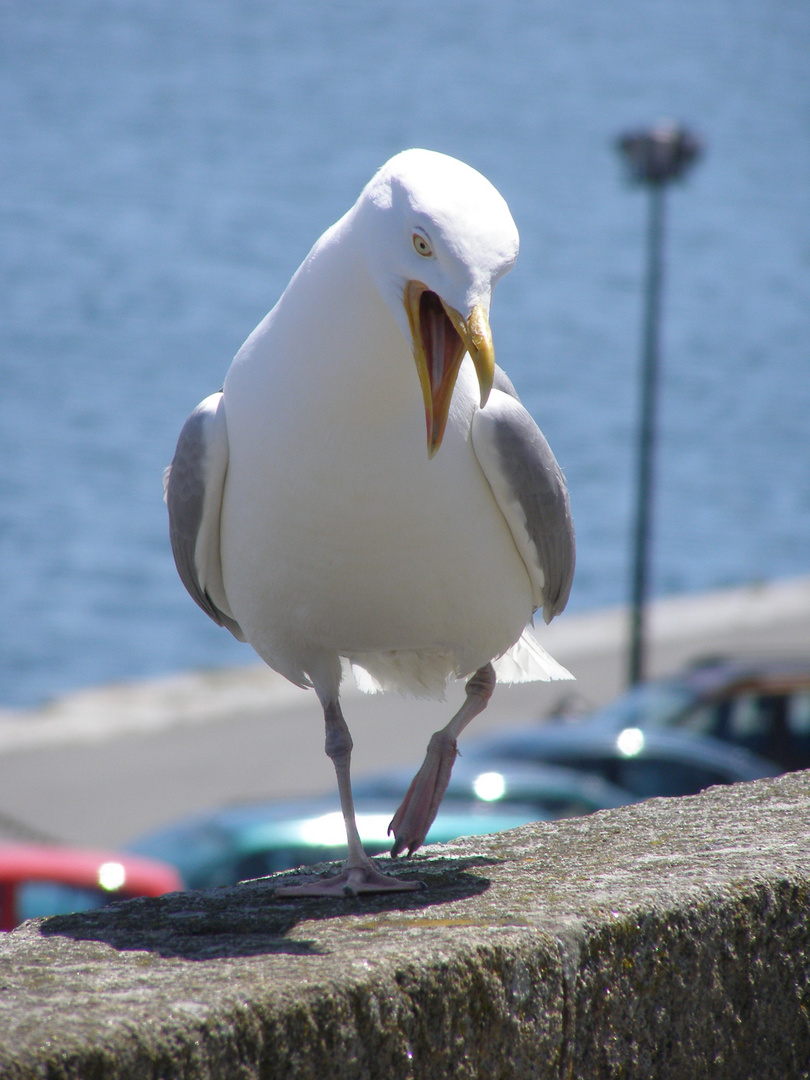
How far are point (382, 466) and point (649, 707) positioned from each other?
8579mm

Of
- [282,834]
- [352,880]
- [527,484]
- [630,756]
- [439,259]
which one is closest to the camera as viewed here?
[439,259]

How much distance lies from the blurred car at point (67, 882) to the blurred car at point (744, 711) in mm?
4180

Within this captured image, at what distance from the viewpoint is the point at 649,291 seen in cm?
1549

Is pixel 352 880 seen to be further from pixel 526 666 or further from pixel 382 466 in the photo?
pixel 526 666

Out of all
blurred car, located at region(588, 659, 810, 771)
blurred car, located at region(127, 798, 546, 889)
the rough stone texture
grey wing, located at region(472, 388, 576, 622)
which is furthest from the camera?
blurred car, located at region(588, 659, 810, 771)

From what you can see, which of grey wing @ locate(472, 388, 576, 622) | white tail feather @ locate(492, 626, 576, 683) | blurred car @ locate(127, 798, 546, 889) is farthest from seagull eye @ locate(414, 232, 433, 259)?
blurred car @ locate(127, 798, 546, 889)

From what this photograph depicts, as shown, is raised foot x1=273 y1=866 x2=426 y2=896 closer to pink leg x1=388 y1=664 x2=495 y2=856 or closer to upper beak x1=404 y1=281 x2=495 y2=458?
pink leg x1=388 y1=664 x2=495 y2=856

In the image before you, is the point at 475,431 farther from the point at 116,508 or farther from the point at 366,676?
the point at 116,508

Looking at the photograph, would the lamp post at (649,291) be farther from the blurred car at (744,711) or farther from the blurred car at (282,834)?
the blurred car at (282,834)

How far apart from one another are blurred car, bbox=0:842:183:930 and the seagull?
4.86 meters

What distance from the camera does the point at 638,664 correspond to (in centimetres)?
1548

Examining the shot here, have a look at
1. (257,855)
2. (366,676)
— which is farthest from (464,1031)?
(257,855)

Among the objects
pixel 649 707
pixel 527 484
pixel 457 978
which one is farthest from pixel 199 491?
pixel 649 707

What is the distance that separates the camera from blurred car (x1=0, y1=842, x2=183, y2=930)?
7.84 metres
